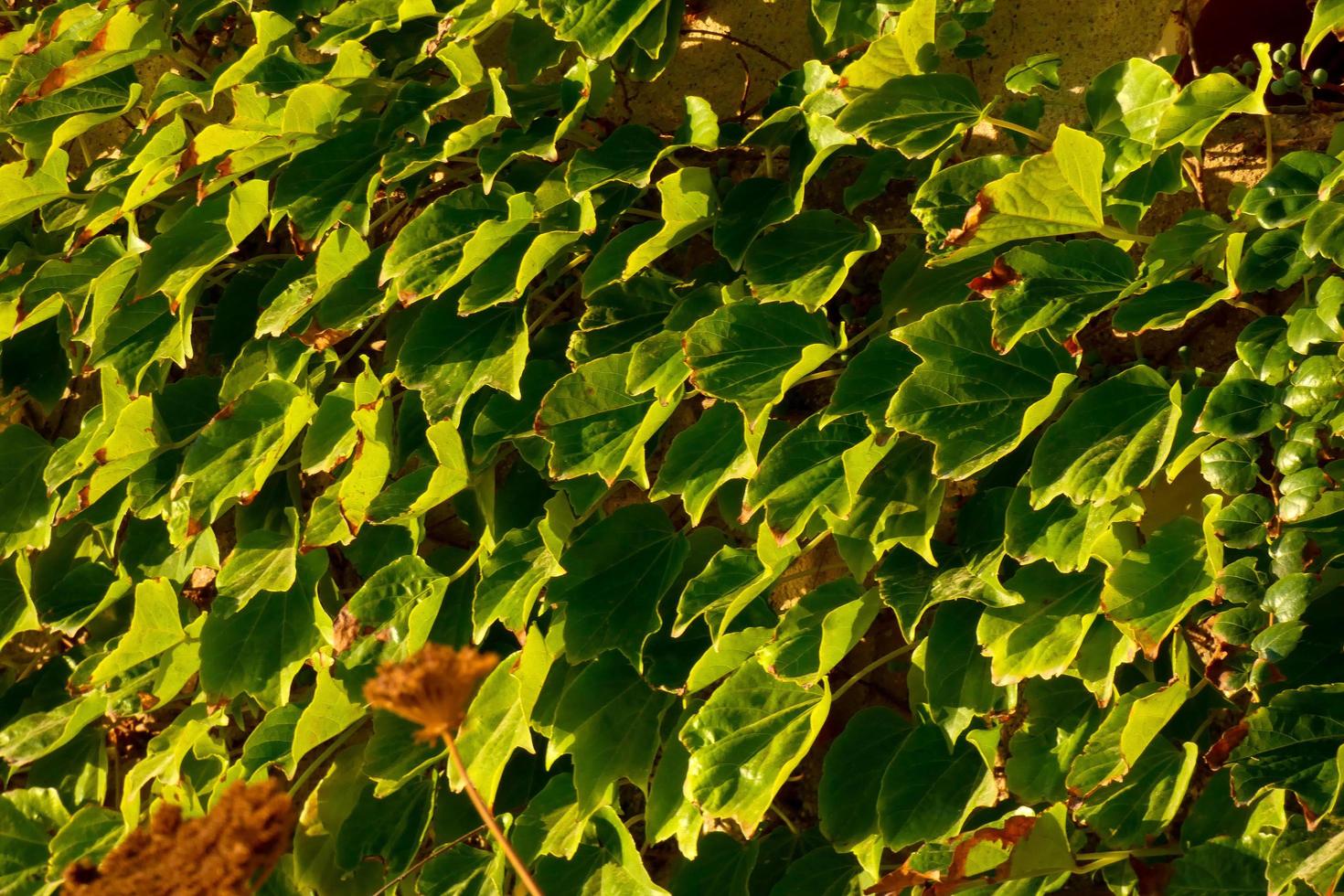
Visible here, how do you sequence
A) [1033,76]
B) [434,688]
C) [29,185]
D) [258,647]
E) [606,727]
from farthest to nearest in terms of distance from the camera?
[29,185], [258,647], [606,727], [1033,76], [434,688]

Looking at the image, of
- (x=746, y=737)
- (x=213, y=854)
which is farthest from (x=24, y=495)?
(x=213, y=854)

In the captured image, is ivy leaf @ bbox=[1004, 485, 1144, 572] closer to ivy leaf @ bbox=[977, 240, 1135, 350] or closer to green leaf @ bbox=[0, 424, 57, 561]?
ivy leaf @ bbox=[977, 240, 1135, 350]

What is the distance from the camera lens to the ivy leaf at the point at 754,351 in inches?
53.2

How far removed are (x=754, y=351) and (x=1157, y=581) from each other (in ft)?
1.48

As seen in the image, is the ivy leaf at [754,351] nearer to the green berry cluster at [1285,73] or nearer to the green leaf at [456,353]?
the green leaf at [456,353]

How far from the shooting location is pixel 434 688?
76 centimetres

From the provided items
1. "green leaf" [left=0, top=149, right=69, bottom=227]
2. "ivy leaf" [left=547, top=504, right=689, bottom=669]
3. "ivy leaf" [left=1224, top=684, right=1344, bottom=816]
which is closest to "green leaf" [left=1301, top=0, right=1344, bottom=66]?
"ivy leaf" [left=1224, top=684, right=1344, bottom=816]

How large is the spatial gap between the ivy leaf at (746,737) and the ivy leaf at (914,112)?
557 millimetres

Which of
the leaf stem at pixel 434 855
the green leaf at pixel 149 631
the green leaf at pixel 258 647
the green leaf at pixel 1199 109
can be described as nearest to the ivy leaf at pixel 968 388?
the green leaf at pixel 1199 109

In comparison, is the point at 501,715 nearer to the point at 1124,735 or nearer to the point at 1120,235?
the point at 1124,735

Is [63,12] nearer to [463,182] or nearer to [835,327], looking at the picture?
[463,182]

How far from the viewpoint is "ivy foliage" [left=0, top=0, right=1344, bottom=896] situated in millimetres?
1220

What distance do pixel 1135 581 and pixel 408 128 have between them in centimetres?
100

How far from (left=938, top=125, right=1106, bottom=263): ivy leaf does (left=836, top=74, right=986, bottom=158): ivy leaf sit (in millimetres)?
124
